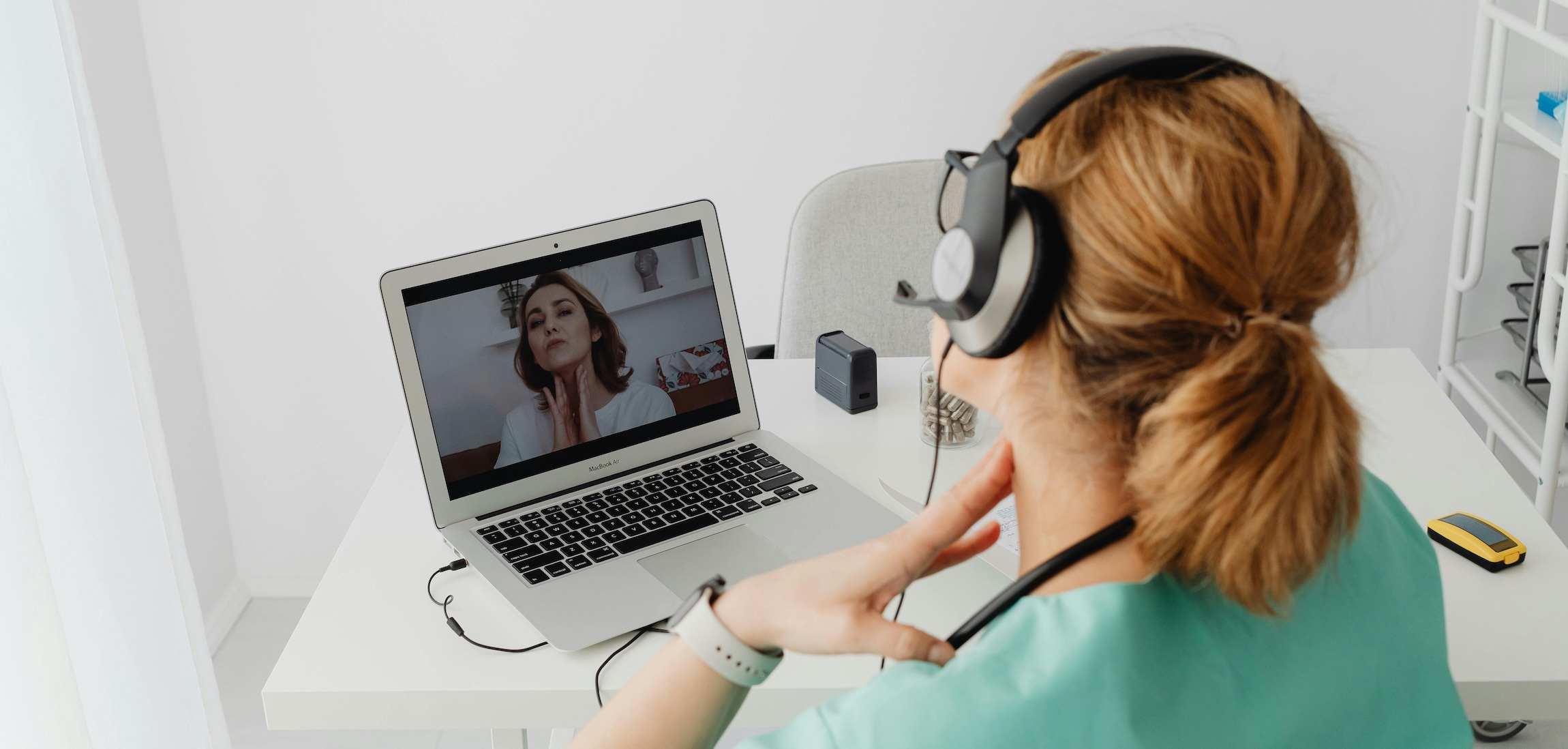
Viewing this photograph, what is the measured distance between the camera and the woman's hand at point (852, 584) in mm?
752

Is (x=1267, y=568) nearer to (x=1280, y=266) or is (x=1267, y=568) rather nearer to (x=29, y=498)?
(x=1280, y=266)

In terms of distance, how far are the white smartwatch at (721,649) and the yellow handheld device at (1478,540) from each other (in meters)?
0.70

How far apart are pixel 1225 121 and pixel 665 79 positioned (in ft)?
5.76

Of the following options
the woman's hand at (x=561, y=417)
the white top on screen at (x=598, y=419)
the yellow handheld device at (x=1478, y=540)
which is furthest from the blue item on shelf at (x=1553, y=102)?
the woman's hand at (x=561, y=417)

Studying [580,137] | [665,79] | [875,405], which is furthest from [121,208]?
[875,405]

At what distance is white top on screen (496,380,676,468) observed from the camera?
123 centimetres

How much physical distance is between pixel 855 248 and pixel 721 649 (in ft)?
3.94

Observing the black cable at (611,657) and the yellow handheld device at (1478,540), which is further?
the yellow handheld device at (1478,540)

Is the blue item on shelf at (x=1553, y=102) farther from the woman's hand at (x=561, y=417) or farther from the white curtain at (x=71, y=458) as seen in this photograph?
the white curtain at (x=71, y=458)

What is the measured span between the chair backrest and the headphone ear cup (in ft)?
4.01

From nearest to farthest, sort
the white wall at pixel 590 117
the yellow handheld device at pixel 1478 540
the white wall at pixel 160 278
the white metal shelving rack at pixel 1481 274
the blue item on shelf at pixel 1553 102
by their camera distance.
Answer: the yellow handheld device at pixel 1478 540
the white metal shelving rack at pixel 1481 274
the blue item on shelf at pixel 1553 102
the white wall at pixel 160 278
the white wall at pixel 590 117

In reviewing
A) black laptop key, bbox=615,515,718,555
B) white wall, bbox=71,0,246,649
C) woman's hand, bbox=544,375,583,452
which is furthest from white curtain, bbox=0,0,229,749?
black laptop key, bbox=615,515,718,555

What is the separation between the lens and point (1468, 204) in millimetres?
2109

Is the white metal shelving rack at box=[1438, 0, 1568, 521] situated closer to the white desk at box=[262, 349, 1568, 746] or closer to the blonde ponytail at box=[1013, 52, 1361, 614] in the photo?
the white desk at box=[262, 349, 1568, 746]
